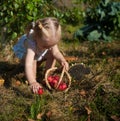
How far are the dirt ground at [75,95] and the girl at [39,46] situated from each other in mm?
173

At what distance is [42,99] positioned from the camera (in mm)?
4199

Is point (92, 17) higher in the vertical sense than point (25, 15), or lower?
lower

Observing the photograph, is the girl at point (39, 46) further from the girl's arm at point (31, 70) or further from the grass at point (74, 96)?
the grass at point (74, 96)

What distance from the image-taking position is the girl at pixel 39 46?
14.2ft

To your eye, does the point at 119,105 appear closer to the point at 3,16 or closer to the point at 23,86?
the point at 23,86

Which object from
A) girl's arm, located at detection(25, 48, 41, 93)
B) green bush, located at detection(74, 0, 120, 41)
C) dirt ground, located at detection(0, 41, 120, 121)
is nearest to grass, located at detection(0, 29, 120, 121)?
dirt ground, located at detection(0, 41, 120, 121)

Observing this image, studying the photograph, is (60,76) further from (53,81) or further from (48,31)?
(48,31)

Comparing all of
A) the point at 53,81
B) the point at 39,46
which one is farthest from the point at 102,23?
the point at 53,81

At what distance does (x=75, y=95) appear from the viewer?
14.5ft

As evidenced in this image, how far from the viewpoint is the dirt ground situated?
398cm

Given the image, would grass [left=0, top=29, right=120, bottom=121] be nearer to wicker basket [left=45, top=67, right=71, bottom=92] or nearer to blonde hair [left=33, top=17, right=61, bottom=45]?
wicker basket [left=45, top=67, right=71, bottom=92]

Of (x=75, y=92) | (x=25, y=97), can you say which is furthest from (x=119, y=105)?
(x=25, y=97)

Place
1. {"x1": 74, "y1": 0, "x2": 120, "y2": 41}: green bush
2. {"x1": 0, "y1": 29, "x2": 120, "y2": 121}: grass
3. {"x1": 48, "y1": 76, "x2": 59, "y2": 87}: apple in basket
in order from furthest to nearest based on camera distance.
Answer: {"x1": 74, "y1": 0, "x2": 120, "y2": 41}: green bush < {"x1": 48, "y1": 76, "x2": 59, "y2": 87}: apple in basket < {"x1": 0, "y1": 29, "x2": 120, "y2": 121}: grass

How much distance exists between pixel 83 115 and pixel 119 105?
0.37m
